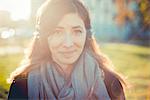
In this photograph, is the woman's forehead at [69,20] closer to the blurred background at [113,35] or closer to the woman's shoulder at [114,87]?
the woman's shoulder at [114,87]

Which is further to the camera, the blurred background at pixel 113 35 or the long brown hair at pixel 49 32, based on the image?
the blurred background at pixel 113 35

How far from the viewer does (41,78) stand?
2053 millimetres

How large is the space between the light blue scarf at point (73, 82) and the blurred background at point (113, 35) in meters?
0.58

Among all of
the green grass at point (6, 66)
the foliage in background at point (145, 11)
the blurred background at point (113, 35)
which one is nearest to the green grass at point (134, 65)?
the blurred background at point (113, 35)

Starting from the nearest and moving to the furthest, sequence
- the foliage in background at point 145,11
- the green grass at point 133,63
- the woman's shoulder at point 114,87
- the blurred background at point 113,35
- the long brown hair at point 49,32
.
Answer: the long brown hair at point 49,32 → the woman's shoulder at point 114,87 → the blurred background at point 113,35 → the green grass at point 133,63 → the foliage in background at point 145,11

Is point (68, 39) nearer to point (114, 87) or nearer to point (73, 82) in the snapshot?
point (73, 82)

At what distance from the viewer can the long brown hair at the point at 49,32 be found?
1.96 meters

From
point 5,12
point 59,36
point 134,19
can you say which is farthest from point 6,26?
point 134,19

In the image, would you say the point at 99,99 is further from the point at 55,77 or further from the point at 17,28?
the point at 17,28

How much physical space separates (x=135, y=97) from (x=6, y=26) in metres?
1.71

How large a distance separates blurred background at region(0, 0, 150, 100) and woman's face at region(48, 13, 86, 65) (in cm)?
57

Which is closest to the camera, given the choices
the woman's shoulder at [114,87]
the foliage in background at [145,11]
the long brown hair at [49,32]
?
the long brown hair at [49,32]

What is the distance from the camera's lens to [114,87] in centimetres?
209

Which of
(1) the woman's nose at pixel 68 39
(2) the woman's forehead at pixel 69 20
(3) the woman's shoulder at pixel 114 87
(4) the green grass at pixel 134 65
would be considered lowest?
(4) the green grass at pixel 134 65
